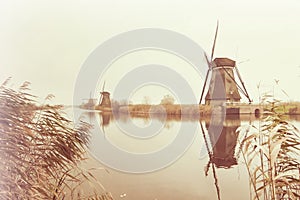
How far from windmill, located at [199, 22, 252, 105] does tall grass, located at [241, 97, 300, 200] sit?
131 mm

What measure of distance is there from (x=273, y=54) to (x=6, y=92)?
1132 mm

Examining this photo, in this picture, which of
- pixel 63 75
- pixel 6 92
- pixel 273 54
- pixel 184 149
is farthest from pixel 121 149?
pixel 273 54

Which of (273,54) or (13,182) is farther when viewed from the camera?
(273,54)

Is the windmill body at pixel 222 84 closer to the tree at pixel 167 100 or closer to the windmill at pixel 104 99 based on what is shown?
the tree at pixel 167 100

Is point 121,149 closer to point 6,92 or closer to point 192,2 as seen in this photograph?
point 6,92

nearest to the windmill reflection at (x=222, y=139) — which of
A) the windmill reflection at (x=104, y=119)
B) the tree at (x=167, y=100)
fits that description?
the tree at (x=167, y=100)

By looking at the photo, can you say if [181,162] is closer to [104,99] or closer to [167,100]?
[167,100]

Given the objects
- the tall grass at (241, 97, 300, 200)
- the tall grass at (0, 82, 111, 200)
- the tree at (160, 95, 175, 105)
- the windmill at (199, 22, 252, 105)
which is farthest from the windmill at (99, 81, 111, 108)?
the tall grass at (241, 97, 300, 200)

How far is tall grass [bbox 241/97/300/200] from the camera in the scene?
4.93 feet

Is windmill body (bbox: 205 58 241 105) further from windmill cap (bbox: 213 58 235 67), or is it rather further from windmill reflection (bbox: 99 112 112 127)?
windmill reflection (bbox: 99 112 112 127)

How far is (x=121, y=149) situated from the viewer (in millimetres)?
1688

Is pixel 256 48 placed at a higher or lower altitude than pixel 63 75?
higher

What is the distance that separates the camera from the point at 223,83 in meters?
1.65

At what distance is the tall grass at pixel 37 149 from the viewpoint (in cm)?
153
